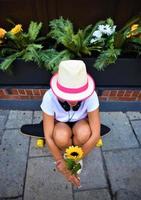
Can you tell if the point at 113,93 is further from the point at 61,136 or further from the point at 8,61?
Result: the point at 8,61

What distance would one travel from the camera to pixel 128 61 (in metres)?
2.73

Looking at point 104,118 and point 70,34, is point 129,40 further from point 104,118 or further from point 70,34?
point 104,118

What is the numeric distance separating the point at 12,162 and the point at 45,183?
0.47 meters

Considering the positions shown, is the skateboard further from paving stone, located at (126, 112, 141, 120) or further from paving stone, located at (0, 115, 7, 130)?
paving stone, located at (126, 112, 141, 120)

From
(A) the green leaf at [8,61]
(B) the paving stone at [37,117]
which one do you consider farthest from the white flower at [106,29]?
(B) the paving stone at [37,117]

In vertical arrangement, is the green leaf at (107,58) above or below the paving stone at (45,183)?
above

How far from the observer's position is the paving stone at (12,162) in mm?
2375

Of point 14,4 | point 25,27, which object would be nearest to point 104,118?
point 25,27

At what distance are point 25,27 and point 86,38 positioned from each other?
0.84 m

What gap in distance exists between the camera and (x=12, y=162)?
8.59 feet

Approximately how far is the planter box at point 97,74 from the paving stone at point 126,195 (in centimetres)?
128

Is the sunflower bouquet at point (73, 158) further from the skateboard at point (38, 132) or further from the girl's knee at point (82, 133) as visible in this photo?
the skateboard at point (38, 132)

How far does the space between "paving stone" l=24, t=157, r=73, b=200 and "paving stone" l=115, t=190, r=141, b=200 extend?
47 cm

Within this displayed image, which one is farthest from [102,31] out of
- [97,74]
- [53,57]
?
[53,57]
